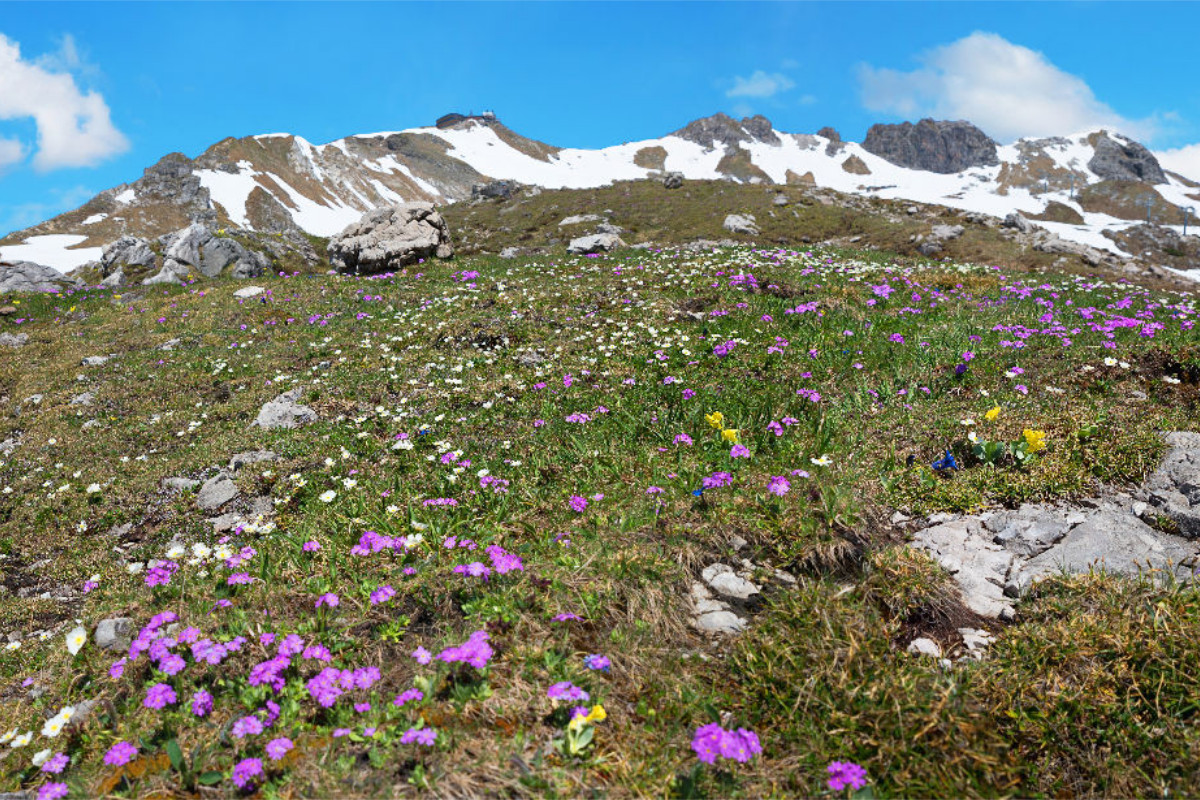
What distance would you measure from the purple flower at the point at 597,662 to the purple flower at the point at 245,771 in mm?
2061

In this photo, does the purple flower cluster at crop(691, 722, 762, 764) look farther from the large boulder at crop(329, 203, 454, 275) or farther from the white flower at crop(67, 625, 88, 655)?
the large boulder at crop(329, 203, 454, 275)

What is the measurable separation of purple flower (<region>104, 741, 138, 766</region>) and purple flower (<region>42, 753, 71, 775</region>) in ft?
1.28

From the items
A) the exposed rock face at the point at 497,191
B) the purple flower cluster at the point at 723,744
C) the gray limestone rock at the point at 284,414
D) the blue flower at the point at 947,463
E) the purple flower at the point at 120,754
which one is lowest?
the purple flower at the point at 120,754

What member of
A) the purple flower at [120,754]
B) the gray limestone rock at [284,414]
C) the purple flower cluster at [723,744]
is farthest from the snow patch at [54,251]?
the purple flower cluster at [723,744]

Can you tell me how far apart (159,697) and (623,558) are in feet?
11.4

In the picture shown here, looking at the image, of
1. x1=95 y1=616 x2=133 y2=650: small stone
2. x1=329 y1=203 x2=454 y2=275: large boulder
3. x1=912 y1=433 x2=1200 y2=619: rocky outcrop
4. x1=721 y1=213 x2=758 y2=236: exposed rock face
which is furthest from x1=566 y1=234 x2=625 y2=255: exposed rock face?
x1=721 y1=213 x2=758 y2=236: exposed rock face

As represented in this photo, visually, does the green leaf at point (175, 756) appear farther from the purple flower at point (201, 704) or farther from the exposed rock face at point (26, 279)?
the exposed rock face at point (26, 279)

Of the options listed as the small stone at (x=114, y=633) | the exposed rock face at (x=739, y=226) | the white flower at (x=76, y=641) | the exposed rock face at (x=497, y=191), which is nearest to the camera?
the white flower at (x=76, y=641)

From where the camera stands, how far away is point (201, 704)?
13.6 feet

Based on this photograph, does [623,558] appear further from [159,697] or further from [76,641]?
[76,641]

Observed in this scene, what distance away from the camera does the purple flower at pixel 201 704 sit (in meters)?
4.13

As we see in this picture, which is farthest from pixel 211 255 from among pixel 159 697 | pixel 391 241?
pixel 159 697

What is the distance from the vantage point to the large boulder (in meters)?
26.2

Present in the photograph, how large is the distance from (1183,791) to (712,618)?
2834 mm
